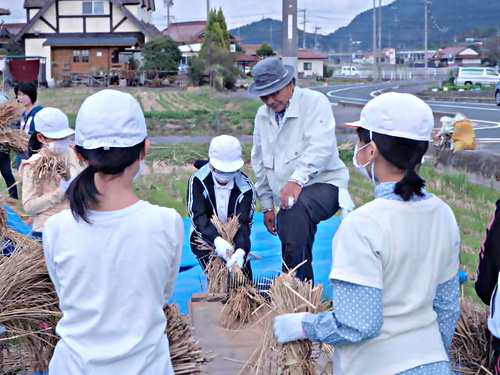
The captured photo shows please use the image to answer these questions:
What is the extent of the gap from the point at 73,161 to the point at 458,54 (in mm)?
94934

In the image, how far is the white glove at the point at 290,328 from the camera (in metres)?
2.06

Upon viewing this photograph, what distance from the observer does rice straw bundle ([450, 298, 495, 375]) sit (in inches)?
102

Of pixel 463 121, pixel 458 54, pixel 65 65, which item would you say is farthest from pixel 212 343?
pixel 458 54

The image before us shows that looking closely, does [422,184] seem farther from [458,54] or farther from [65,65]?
[458,54]

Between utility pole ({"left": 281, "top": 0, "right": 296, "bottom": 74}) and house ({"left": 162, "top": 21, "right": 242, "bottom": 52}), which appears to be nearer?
utility pole ({"left": 281, "top": 0, "right": 296, "bottom": 74})

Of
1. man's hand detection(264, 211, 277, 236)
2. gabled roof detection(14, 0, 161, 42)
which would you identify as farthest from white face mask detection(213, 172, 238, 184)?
gabled roof detection(14, 0, 161, 42)

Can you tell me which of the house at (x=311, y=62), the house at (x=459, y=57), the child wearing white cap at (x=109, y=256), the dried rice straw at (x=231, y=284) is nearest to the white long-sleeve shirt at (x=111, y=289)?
the child wearing white cap at (x=109, y=256)

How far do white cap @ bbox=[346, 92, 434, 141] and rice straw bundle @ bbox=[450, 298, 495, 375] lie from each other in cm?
96

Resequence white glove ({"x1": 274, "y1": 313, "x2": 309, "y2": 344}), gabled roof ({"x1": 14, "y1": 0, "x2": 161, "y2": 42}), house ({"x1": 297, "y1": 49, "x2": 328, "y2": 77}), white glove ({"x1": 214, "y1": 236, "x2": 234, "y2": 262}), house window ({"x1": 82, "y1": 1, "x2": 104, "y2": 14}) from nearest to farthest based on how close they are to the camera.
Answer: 1. white glove ({"x1": 274, "y1": 313, "x2": 309, "y2": 344})
2. white glove ({"x1": 214, "y1": 236, "x2": 234, "y2": 262})
3. gabled roof ({"x1": 14, "y1": 0, "x2": 161, "y2": 42})
4. house window ({"x1": 82, "y1": 1, "x2": 104, "y2": 14})
5. house ({"x1": 297, "y1": 49, "x2": 328, "y2": 77})

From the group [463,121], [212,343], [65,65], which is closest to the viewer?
[212,343]

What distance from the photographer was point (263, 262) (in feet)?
17.2

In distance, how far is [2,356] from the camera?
2.84 meters

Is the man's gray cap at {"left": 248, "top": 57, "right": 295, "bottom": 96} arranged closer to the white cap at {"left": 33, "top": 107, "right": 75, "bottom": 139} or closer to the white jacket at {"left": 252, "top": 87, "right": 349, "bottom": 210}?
the white jacket at {"left": 252, "top": 87, "right": 349, "bottom": 210}

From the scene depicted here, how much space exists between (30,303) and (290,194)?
1.69 meters
